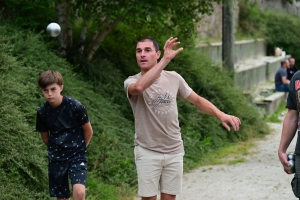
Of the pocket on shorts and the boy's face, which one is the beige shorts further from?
the pocket on shorts

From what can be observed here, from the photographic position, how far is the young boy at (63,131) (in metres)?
5.75

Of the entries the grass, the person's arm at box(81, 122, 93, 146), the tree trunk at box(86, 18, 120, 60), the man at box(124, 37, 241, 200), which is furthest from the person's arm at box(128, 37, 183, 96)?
the grass

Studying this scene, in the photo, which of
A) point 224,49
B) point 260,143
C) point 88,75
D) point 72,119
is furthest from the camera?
point 224,49

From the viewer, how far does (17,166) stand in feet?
22.7

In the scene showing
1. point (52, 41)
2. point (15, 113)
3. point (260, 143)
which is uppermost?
point (52, 41)

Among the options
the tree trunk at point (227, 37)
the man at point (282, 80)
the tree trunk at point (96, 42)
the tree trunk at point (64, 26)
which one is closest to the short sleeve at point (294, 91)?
the tree trunk at point (64, 26)

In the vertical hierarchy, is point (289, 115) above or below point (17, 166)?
above

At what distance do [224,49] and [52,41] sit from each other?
659cm

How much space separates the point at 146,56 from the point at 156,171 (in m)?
0.98

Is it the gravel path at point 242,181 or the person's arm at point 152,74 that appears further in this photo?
the gravel path at point 242,181

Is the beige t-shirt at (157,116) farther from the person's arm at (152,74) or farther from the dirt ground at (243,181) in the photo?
the dirt ground at (243,181)

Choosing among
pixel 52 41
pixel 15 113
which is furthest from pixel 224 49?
pixel 15 113

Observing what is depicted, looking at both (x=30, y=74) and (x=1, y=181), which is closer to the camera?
(x=1, y=181)

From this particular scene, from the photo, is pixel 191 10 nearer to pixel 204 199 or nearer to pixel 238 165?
pixel 238 165
